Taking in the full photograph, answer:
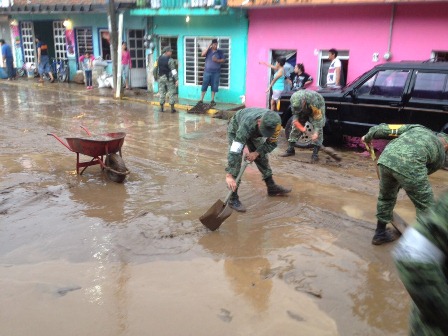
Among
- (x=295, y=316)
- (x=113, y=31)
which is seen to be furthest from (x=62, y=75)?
(x=295, y=316)

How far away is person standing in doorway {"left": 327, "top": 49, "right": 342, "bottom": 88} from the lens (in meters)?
10.1

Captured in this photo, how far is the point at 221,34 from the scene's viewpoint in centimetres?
1353

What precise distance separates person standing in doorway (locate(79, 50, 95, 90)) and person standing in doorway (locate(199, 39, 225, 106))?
654 cm

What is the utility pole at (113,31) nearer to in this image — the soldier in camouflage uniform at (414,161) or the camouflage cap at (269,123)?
the camouflage cap at (269,123)

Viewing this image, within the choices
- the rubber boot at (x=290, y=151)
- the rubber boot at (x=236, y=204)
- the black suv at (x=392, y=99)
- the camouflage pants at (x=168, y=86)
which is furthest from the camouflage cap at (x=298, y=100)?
the camouflage pants at (x=168, y=86)

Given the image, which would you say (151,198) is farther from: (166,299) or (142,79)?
(142,79)

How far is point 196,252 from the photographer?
4.48 metres

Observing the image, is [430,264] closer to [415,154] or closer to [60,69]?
[415,154]

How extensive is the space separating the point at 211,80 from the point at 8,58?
41.8 feet

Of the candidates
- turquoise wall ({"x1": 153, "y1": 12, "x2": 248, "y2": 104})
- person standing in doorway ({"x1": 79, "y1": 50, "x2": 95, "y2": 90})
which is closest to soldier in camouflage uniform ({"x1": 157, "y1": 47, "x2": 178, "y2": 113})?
turquoise wall ({"x1": 153, "y1": 12, "x2": 248, "y2": 104})

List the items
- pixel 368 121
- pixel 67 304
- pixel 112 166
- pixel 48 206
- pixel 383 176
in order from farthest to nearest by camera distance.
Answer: pixel 368 121, pixel 112 166, pixel 48 206, pixel 383 176, pixel 67 304

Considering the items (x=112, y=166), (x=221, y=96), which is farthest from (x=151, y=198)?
(x=221, y=96)

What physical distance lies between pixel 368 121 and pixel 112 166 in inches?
188

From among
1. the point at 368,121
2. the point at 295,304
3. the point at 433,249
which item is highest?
the point at 433,249
